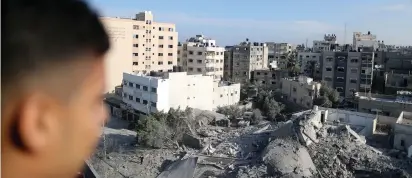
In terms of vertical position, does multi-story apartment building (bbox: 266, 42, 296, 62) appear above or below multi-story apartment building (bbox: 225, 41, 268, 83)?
above

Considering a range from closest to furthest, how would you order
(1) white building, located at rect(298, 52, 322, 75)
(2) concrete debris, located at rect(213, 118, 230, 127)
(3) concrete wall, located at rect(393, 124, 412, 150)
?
(3) concrete wall, located at rect(393, 124, 412, 150)
(2) concrete debris, located at rect(213, 118, 230, 127)
(1) white building, located at rect(298, 52, 322, 75)

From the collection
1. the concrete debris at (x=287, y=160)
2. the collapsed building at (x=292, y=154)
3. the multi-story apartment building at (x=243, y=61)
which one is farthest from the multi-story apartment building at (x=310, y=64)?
the concrete debris at (x=287, y=160)

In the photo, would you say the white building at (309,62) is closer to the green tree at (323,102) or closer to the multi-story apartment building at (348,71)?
the multi-story apartment building at (348,71)

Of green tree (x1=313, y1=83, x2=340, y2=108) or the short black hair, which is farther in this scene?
green tree (x1=313, y1=83, x2=340, y2=108)

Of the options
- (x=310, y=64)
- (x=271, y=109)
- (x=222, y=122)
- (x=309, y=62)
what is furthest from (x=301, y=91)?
(x=309, y=62)

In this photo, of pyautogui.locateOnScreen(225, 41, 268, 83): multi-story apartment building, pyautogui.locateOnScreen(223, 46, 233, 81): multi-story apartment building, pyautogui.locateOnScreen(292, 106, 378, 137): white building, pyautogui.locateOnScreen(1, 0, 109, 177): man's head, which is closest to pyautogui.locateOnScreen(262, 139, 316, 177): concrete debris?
pyautogui.locateOnScreen(292, 106, 378, 137): white building

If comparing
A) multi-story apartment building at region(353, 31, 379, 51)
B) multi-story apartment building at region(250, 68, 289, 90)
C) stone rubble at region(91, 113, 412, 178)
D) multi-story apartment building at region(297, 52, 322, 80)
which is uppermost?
multi-story apartment building at region(353, 31, 379, 51)

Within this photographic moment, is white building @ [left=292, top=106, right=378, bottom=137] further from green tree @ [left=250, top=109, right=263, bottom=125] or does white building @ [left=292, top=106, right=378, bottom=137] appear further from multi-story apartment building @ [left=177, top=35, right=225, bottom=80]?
multi-story apartment building @ [left=177, top=35, right=225, bottom=80]

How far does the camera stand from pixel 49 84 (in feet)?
0.91

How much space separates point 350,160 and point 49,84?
6193 mm

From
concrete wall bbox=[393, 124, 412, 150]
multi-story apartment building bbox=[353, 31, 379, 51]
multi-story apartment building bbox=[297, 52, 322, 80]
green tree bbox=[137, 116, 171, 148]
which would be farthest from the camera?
multi-story apartment building bbox=[353, 31, 379, 51]

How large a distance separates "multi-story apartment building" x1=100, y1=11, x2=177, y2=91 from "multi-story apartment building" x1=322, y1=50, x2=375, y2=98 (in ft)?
14.9

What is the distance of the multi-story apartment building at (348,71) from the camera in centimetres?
1088

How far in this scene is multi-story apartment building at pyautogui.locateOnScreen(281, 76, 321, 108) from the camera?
32.7 feet
